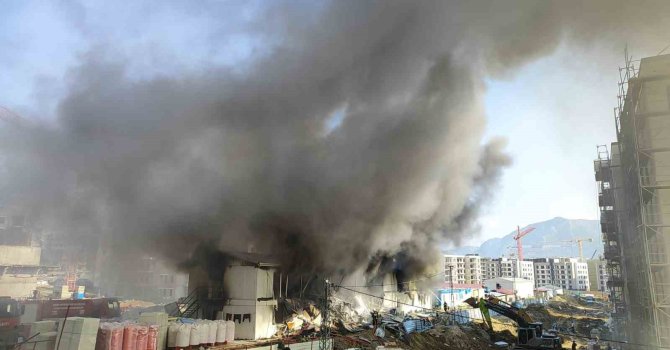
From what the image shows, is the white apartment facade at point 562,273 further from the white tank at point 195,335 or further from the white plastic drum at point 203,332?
the white tank at point 195,335

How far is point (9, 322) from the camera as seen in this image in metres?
21.0

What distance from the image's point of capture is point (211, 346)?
20797mm

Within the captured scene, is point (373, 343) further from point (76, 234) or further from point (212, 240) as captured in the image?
point (76, 234)

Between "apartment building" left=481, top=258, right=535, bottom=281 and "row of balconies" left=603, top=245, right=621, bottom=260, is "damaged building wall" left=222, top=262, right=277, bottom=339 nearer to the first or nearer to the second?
"row of balconies" left=603, top=245, right=621, bottom=260

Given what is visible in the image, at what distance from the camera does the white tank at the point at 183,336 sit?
1933 cm

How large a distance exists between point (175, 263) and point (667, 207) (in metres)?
24.8

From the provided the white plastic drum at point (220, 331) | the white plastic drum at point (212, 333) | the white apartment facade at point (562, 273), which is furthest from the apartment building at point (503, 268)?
the white plastic drum at point (212, 333)

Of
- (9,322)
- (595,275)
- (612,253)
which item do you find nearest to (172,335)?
(9,322)

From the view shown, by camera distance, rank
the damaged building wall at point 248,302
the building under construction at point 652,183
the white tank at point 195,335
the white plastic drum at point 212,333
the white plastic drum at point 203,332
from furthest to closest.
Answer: the damaged building wall at point 248,302 < the white plastic drum at point 212,333 < the white plastic drum at point 203,332 < the white tank at point 195,335 < the building under construction at point 652,183

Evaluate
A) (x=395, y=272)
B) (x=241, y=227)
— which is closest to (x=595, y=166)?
(x=395, y=272)

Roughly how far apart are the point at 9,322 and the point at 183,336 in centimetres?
858

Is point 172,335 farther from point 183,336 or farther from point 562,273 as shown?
point 562,273

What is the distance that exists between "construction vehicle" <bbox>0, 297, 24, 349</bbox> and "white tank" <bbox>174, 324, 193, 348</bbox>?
6.24 meters

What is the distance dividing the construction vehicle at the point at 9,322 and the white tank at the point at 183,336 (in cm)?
624
